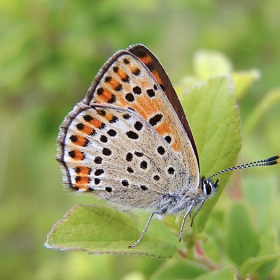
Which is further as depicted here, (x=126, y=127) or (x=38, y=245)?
(x=38, y=245)

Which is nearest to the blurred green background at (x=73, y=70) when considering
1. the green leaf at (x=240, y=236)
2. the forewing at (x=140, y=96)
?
the green leaf at (x=240, y=236)

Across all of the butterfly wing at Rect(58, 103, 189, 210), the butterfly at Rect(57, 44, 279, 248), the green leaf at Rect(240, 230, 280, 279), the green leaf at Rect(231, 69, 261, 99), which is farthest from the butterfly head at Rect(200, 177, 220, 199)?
the green leaf at Rect(231, 69, 261, 99)

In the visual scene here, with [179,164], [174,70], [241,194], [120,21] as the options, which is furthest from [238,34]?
[179,164]

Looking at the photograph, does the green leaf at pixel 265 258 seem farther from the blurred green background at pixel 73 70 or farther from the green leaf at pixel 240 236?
the blurred green background at pixel 73 70

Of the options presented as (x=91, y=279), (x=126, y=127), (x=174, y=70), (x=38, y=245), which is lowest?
(x=91, y=279)

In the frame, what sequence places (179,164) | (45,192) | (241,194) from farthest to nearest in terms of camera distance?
(45,192), (241,194), (179,164)

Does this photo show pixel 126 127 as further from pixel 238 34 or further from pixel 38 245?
pixel 38 245

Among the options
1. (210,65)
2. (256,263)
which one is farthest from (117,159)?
(210,65)
